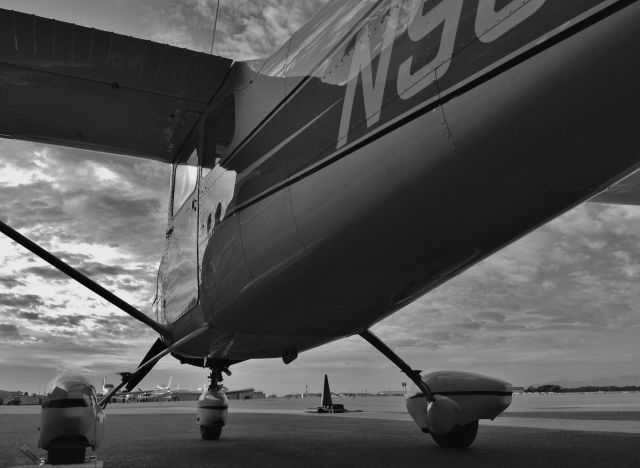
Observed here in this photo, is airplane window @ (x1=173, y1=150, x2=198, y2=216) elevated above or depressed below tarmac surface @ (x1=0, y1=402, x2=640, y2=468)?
above

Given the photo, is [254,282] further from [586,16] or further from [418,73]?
[586,16]

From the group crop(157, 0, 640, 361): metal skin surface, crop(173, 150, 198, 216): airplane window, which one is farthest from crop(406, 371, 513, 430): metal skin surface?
crop(173, 150, 198, 216): airplane window

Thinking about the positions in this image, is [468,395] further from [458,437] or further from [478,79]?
[478,79]

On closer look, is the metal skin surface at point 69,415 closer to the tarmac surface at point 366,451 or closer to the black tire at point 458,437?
the tarmac surface at point 366,451

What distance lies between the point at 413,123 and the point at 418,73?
23cm

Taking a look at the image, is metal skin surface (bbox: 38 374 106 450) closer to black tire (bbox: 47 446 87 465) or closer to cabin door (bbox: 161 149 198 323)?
black tire (bbox: 47 446 87 465)

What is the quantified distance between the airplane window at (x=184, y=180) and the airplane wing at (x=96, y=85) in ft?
0.87

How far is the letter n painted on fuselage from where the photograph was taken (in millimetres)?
2891

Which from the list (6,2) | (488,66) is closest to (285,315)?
(488,66)

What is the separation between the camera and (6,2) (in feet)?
14.0

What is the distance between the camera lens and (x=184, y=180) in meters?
6.06


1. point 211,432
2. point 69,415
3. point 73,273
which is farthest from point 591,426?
point 73,273

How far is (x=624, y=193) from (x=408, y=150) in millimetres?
3745

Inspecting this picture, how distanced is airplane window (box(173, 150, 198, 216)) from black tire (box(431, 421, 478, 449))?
3.87 m
